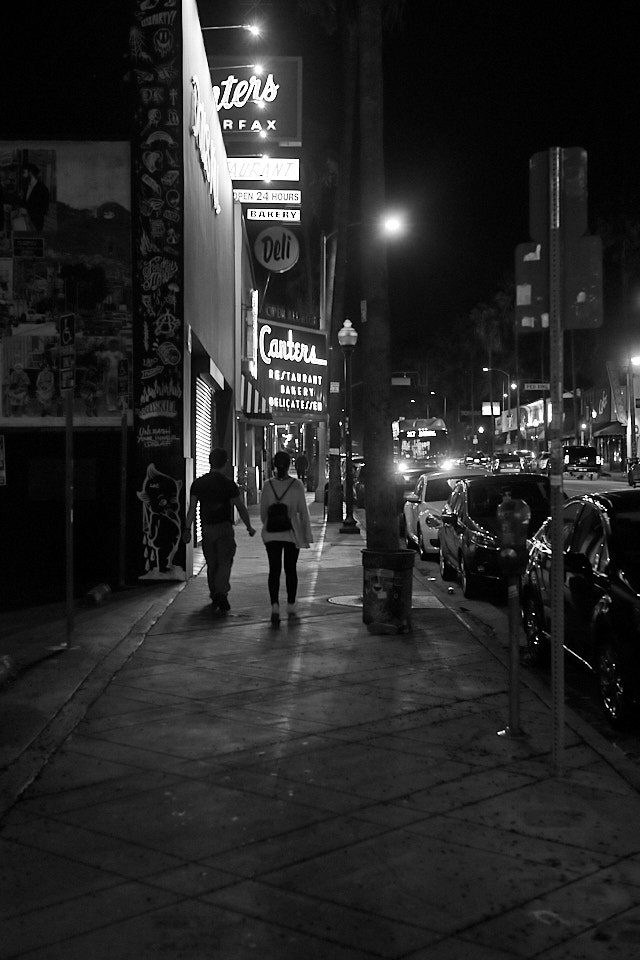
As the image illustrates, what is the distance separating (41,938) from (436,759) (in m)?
2.83

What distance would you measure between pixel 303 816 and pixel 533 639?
15.8 ft

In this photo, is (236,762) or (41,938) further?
(236,762)

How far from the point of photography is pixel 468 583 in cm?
1398

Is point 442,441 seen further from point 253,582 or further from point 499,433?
point 253,582

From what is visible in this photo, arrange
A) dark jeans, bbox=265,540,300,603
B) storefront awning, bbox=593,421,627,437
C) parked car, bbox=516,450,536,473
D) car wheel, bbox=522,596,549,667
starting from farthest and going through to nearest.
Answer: storefront awning, bbox=593,421,627,437
parked car, bbox=516,450,536,473
dark jeans, bbox=265,540,300,603
car wheel, bbox=522,596,549,667

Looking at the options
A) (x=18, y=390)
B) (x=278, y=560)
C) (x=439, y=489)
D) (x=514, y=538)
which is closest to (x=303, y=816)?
(x=514, y=538)

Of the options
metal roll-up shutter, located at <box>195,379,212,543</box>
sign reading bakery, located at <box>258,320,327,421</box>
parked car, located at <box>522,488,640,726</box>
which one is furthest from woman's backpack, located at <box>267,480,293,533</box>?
sign reading bakery, located at <box>258,320,327,421</box>

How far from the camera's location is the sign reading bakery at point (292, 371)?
28406 millimetres

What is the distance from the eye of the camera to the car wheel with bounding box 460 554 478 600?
45.5 ft

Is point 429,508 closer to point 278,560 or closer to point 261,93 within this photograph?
point 278,560

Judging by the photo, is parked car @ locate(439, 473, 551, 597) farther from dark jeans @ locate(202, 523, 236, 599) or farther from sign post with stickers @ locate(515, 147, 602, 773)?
sign post with stickers @ locate(515, 147, 602, 773)

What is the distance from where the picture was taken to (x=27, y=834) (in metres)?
4.95

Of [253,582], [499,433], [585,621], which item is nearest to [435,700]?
[585,621]

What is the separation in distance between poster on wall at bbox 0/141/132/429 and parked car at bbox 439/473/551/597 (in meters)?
4.92
